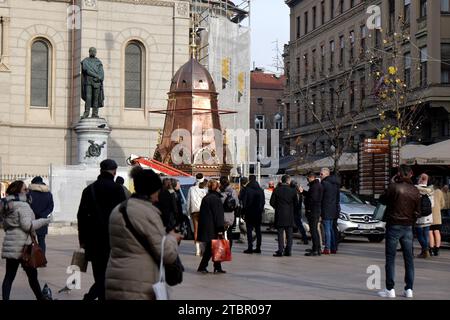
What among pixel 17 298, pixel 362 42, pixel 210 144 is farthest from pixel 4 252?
pixel 362 42

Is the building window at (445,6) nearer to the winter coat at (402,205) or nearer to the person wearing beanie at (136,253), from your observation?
the winter coat at (402,205)

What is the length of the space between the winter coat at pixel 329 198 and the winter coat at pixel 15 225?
9700 mm

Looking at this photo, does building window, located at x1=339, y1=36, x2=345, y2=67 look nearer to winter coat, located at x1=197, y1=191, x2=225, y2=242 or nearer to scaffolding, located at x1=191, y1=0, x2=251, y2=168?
scaffolding, located at x1=191, y1=0, x2=251, y2=168

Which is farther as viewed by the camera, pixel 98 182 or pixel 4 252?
pixel 4 252

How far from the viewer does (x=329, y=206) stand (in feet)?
65.6

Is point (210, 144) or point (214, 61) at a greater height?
point (214, 61)

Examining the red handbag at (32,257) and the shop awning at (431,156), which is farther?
the shop awning at (431,156)

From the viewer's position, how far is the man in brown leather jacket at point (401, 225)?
12289mm

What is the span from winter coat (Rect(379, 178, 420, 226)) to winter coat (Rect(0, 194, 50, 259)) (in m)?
4.61

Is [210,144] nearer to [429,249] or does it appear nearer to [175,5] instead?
[175,5]

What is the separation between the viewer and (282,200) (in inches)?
767

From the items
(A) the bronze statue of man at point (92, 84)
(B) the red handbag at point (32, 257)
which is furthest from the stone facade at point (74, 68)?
(B) the red handbag at point (32, 257)

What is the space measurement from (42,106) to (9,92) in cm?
174
